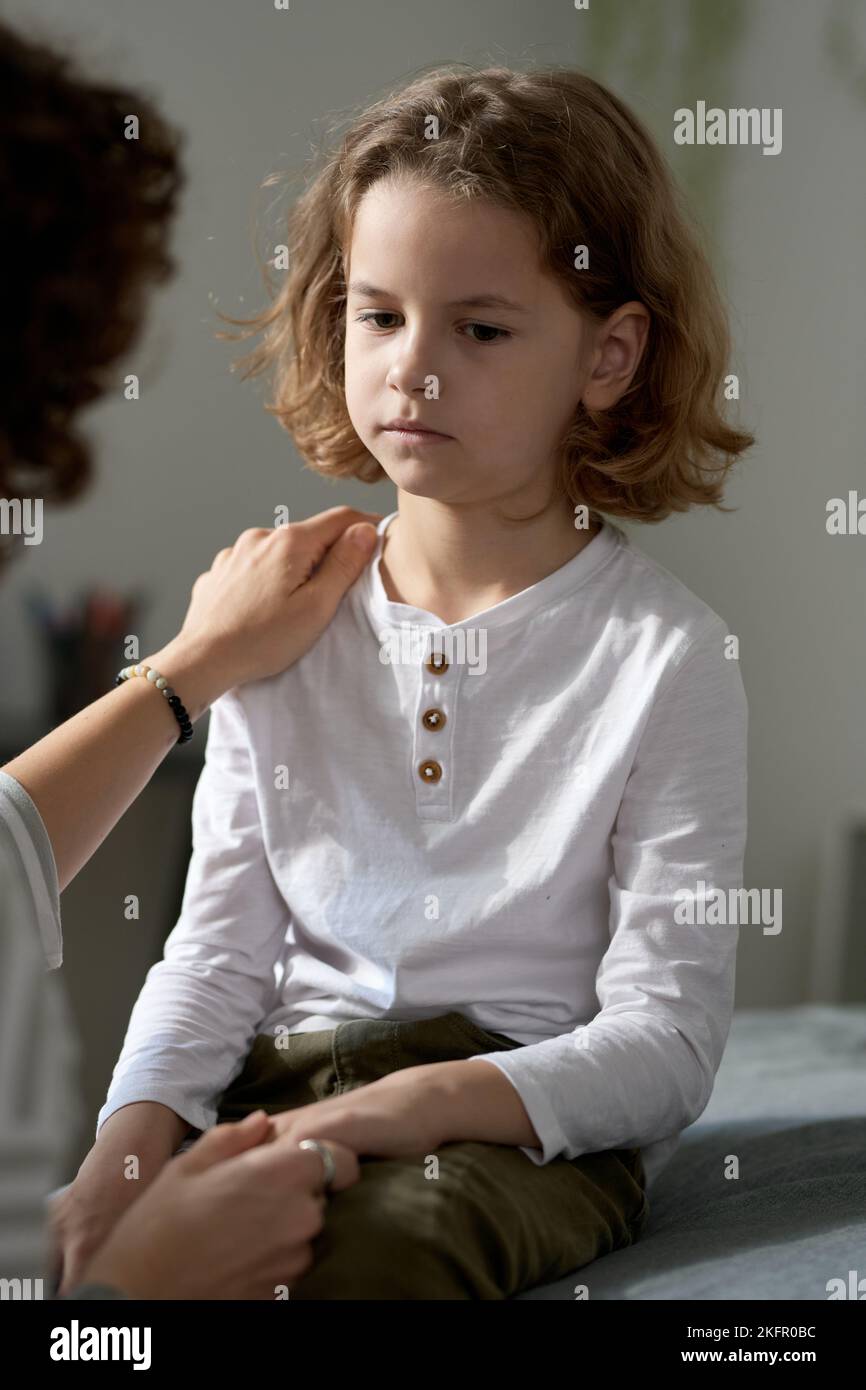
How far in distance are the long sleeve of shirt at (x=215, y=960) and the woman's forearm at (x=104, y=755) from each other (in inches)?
3.4

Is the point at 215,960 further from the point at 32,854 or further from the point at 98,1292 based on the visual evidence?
the point at 98,1292

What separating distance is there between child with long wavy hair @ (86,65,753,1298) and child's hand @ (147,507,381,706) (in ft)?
0.09

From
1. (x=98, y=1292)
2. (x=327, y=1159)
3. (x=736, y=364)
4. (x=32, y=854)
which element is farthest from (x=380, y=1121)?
(x=736, y=364)

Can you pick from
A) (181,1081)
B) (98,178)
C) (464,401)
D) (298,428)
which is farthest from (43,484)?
(298,428)

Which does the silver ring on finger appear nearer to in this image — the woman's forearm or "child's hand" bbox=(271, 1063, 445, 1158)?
"child's hand" bbox=(271, 1063, 445, 1158)

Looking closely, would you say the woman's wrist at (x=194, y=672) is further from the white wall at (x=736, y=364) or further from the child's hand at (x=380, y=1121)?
the white wall at (x=736, y=364)

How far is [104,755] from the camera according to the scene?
1021 millimetres

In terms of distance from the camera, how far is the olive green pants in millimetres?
783

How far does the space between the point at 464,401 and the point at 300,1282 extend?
580 millimetres

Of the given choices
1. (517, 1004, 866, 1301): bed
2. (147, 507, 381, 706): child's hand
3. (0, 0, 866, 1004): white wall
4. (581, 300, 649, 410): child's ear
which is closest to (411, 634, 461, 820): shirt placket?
(147, 507, 381, 706): child's hand

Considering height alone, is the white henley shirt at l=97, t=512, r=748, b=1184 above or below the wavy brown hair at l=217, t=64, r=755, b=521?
below

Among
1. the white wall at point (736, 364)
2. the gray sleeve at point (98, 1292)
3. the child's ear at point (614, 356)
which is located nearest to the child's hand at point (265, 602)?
the child's ear at point (614, 356)

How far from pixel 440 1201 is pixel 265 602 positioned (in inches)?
19.6

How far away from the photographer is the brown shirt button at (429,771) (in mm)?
1094
